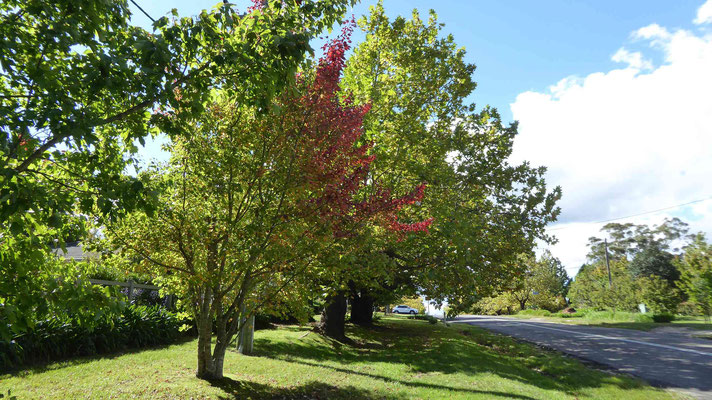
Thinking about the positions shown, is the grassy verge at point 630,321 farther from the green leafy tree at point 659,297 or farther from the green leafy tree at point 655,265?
the green leafy tree at point 655,265

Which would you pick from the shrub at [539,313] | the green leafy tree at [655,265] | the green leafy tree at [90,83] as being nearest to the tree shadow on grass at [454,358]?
the green leafy tree at [90,83]

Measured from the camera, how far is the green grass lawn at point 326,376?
793cm

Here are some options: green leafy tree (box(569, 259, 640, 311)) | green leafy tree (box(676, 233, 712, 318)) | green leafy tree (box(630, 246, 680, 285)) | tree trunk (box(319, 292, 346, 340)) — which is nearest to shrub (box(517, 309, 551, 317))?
green leafy tree (box(569, 259, 640, 311))

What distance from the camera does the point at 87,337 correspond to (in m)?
11.1

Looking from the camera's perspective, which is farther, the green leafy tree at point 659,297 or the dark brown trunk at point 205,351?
the green leafy tree at point 659,297

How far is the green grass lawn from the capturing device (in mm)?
7930

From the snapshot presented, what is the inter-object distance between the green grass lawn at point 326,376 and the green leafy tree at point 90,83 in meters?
4.65

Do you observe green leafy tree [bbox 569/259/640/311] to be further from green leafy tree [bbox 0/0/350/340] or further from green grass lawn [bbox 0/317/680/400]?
green leafy tree [bbox 0/0/350/340]

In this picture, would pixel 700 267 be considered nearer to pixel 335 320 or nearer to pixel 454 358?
pixel 454 358

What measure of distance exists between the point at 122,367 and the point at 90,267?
21.1ft

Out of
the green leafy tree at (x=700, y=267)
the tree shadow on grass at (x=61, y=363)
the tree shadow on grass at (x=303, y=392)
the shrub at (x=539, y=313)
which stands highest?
the green leafy tree at (x=700, y=267)

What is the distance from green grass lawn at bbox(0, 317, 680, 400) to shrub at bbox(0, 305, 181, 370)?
718 millimetres

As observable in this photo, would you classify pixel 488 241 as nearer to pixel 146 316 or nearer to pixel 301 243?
pixel 301 243

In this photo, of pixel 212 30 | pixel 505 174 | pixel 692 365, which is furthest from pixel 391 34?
pixel 692 365
